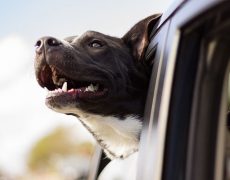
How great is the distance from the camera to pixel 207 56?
203 cm

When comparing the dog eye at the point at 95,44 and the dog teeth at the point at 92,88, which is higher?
the dog eye at the point at 95,44

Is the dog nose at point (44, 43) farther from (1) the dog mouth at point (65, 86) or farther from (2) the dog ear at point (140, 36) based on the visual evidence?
A: (2) the dog ear at point (140, 36)

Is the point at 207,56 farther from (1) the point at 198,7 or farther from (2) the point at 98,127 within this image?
(2) the point at 98,127

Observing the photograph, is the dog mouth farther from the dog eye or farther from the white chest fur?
the dog eye

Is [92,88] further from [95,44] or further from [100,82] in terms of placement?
[95,44]

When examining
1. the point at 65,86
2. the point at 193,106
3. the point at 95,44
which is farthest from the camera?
the point at 95,44

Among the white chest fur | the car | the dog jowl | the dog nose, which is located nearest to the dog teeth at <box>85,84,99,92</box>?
the dog jowl

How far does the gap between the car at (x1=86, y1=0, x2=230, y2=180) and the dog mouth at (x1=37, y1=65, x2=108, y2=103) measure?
1.32 meters

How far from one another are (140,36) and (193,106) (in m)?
1.32

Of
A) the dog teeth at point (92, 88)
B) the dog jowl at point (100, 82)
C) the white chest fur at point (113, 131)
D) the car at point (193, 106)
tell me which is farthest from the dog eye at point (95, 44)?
the car at point (193, 106)

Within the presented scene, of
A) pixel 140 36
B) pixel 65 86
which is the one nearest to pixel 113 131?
pixel 65 86

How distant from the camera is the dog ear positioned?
119 inches

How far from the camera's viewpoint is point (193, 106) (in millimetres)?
2031

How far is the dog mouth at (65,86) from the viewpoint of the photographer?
3.38m
